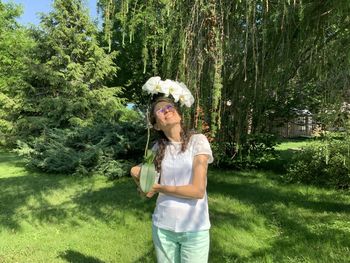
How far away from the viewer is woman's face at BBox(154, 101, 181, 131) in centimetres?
262

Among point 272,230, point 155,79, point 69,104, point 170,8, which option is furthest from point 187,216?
point 69,104

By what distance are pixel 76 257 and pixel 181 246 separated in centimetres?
267

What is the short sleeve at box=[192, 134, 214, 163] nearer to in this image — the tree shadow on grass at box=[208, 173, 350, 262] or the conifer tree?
the tree shadow on grass at box=[208, 173, 350, 262]

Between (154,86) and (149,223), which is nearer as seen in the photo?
(154,86)

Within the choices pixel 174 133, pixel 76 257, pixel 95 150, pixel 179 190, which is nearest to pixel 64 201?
pixel 76 257

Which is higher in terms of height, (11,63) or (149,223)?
(11,63)

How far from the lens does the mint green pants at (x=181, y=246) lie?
8.33 ft

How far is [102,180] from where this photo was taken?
9867 mm

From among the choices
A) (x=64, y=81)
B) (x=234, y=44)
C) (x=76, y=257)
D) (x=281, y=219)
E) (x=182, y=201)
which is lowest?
(x=76, y=257)

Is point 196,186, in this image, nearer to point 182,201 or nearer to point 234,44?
point 182,201

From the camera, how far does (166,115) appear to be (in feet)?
8.58

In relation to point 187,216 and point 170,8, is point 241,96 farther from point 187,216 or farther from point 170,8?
point 187,216

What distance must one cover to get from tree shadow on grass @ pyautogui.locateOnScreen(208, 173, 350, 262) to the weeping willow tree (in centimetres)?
128

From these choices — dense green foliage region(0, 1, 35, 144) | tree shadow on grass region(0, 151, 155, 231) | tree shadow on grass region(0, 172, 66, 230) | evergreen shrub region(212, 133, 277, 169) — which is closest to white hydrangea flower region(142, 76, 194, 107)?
tree shadow on grass region(0, 151, 155, 231)
